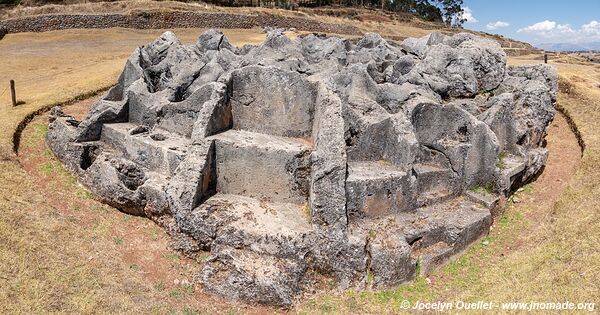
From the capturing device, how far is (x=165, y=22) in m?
50.0

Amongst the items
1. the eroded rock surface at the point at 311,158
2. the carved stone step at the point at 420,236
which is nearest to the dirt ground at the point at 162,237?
the eroded rock surface at the point at 311,158

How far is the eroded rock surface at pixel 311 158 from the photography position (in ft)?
37.7

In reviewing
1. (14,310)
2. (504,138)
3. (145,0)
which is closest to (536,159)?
(504,138)

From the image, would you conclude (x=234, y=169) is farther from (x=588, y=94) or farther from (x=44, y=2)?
(x=44, y=2)

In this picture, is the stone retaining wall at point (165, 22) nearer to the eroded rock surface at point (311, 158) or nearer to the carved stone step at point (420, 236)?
the eroded rock surface at point (311, 158)

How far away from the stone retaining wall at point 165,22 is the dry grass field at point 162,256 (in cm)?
3027

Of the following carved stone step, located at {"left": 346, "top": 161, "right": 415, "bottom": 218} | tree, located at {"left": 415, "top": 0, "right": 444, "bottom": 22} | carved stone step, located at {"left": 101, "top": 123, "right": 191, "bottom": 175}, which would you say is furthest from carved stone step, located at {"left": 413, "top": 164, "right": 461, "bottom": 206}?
tree, located at {"left": 415, "top": 0, "right": 444, "bottom": 22}

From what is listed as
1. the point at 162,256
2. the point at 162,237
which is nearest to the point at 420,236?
the point at 162,256

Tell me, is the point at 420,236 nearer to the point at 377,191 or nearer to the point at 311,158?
the point at 377,191

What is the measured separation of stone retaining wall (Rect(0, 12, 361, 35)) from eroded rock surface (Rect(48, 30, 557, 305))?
1193 inches

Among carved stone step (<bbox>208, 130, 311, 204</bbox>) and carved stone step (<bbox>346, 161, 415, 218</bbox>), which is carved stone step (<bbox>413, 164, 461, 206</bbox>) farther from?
carved stone step (<bbox>208, 130, 311, 204</bbox>)

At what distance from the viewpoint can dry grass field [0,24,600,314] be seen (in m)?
10.5

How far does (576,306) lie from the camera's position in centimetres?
954

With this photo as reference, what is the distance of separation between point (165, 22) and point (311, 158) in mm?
42506
